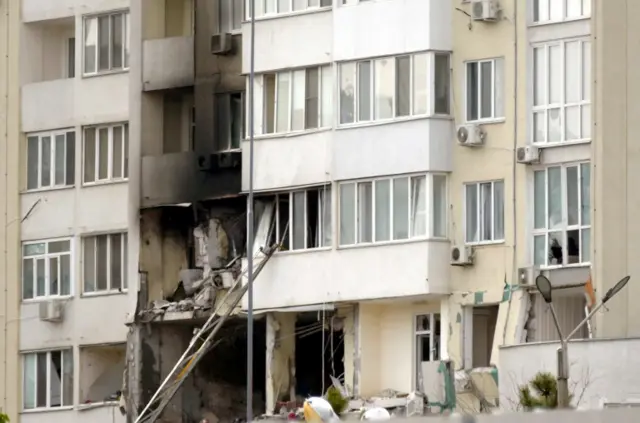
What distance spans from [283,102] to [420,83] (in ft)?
14.3

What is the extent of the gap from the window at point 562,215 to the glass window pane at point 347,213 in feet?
16.3

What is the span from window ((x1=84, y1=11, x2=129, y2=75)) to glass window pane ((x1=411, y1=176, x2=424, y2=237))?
33.0ft

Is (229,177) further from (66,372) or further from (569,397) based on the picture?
(569,397)

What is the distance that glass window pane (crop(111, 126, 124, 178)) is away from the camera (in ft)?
219

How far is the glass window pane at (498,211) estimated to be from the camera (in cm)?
5850

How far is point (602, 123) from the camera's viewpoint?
5369cm

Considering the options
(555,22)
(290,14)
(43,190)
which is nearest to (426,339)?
(555,22)

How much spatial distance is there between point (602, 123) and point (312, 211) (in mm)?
10366

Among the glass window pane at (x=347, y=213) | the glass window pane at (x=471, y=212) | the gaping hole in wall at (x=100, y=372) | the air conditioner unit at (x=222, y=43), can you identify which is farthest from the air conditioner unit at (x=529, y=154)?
the gaping hole in wall at (x=100, y=372)

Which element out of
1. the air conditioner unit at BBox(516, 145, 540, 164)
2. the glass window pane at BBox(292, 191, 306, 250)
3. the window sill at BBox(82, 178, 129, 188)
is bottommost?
the glass window pane at BBox(292, 191, 306, 250)

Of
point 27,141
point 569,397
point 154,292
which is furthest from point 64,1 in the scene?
point 569,397

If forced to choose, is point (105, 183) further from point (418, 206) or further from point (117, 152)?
point (418, 206)

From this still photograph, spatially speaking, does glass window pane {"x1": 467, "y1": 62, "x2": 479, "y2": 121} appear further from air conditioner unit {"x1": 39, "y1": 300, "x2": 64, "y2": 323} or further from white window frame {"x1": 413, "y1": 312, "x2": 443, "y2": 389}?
air conditioner unit {"x1": 39, "y1": 300, "x2": 64, "y2": 323}

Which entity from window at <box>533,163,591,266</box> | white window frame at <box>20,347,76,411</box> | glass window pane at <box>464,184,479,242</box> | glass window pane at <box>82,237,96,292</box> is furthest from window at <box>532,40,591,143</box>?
white window frame at <box>20,347,76,411</box>
